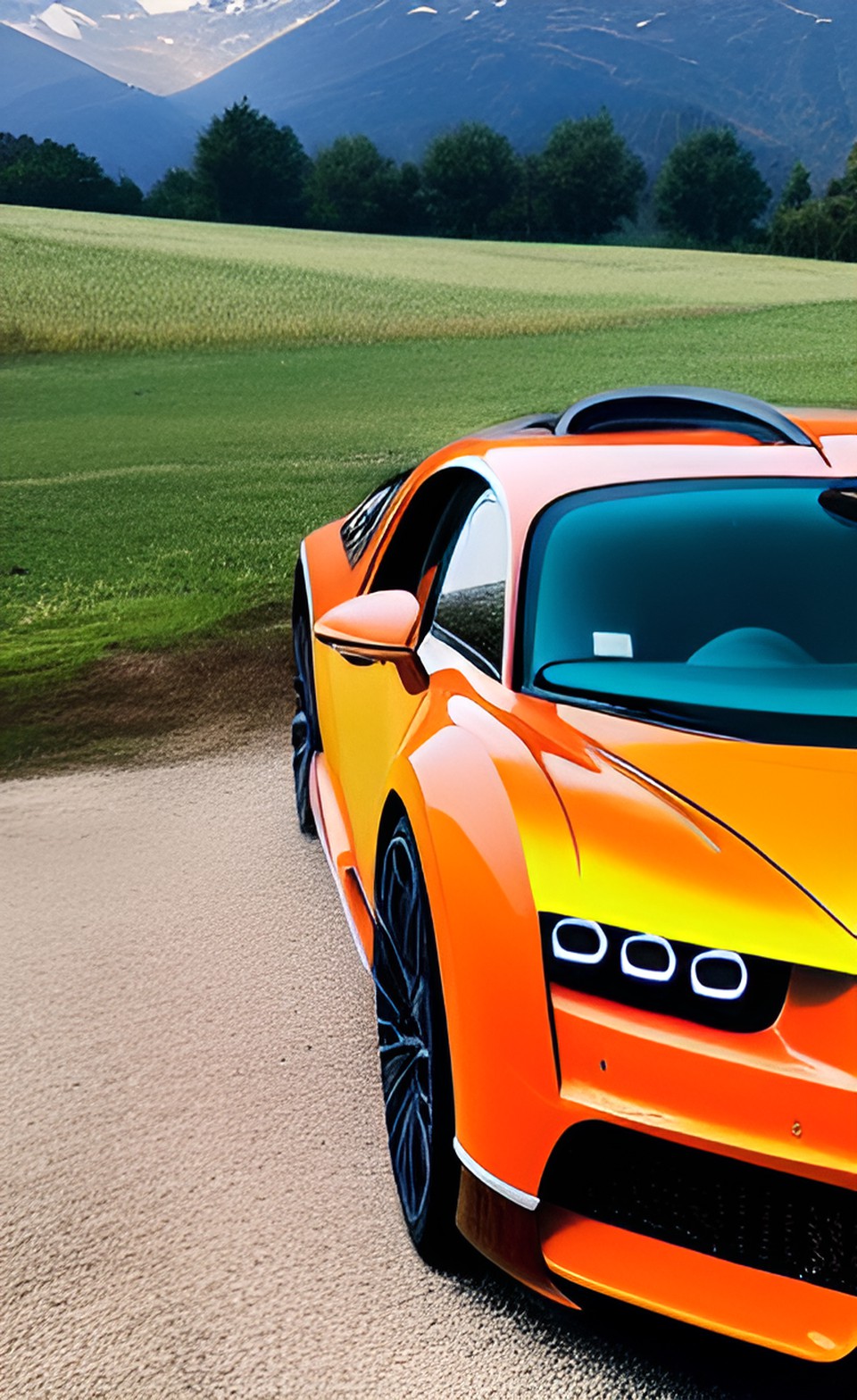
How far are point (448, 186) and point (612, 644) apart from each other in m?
97.7

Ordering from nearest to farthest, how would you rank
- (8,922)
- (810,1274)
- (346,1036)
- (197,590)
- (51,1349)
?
1. (810,1274)
2. (51,1349)
3. (346,1036)
4. (8,922)
5. (197,590)

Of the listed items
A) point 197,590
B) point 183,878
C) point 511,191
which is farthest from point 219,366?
point 511,191

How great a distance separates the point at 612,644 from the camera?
115 inches

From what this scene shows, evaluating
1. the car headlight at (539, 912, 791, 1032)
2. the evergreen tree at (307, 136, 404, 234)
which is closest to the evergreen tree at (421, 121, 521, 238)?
the evergreen tree at (307, 136, 404, 234)

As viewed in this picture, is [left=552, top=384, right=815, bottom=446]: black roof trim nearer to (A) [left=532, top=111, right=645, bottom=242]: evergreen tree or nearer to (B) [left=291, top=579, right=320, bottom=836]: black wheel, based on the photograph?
(B) [left=291, top=579, right=320, bottom=836]: black wheel

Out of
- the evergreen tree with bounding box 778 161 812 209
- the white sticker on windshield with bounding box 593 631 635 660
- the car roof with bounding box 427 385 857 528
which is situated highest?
the evergreen tree with bounding box 778 161 812 209

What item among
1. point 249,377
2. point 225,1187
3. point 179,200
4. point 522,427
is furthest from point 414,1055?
point 179,200

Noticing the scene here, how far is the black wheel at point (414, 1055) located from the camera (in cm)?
237

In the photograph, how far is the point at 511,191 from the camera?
317ft

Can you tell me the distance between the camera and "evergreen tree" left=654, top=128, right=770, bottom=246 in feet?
336

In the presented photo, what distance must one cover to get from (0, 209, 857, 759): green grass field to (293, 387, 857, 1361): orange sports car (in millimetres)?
4214

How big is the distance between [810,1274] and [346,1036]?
1.86 meters

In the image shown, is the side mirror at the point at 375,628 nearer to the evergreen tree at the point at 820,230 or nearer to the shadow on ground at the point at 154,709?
the shadow on ground at the point at 154,709

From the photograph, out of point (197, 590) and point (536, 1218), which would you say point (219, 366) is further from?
point (536, 1218)
